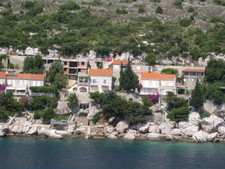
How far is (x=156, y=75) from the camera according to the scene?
211ft

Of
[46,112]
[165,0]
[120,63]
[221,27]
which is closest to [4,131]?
[46,112]

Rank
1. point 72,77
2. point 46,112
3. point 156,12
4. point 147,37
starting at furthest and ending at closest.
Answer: point 156,12 → point 147,37 → point 72,77 → point 46,112

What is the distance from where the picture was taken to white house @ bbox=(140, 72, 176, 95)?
205 feet

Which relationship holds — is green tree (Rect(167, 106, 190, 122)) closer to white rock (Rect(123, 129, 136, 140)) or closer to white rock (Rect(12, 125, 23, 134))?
white rock (Rect(123, 129, 136, 140))

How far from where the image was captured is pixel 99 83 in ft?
206

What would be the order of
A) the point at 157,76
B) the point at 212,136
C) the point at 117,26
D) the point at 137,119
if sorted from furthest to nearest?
the point at 117,26, the point at 157,76, the point at 137,119, the point at 212,136

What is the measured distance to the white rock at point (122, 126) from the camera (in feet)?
180

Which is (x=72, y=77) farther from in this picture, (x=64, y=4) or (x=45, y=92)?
(x=64, y=4)

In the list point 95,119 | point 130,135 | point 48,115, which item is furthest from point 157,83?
point 48,115

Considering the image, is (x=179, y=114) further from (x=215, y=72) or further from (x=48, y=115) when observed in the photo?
(x=48, y=115)

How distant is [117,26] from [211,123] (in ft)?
142

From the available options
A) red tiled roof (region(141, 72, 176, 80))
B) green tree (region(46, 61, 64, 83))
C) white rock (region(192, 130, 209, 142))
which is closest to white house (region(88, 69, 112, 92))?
red tiled roof (region(141, 72, 176, 80))

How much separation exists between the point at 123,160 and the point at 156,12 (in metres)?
Answer: 66.8

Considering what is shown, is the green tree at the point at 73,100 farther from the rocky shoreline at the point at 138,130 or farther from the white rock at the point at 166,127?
the white rock at the point at 166,127
